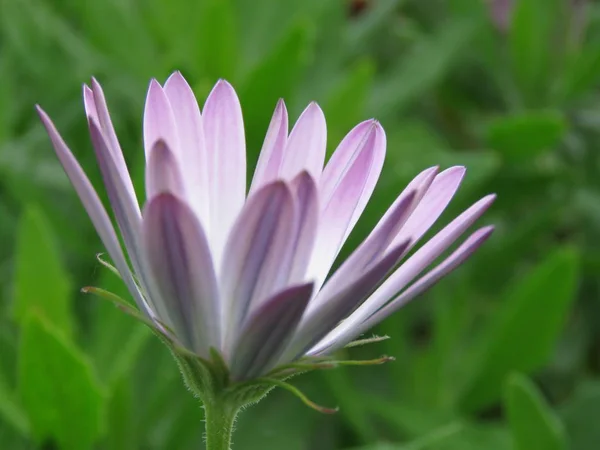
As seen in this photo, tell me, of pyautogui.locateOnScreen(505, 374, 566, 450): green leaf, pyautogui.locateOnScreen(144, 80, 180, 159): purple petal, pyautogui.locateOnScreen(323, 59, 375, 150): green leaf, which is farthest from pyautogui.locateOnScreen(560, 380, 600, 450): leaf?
pyautogui.locateOnScreen(144, 80, 180, 159): purple petal

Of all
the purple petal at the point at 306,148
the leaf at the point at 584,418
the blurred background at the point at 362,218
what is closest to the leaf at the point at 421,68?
the blurred background at the point at 362,218

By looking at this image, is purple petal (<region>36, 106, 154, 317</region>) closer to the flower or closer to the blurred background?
the flower

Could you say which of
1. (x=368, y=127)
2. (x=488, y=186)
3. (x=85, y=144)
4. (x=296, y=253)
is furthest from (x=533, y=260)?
(x=296, y=253)

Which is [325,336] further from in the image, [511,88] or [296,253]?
[511,88]

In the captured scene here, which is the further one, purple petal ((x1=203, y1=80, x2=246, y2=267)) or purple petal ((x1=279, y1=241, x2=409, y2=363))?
purple petal ((x1=203, y1=80, x2=246, y2=267))

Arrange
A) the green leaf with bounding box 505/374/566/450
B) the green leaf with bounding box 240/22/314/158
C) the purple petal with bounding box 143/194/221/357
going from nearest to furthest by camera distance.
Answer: the purple petal with bounding box 143/194/221/357
the green leaf with bounding box 505/374/566/450
the green leaf with bounding box 240/22/314/158

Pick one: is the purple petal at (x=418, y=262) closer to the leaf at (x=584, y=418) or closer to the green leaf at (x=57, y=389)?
the green leaf at (x=57, y=389)
